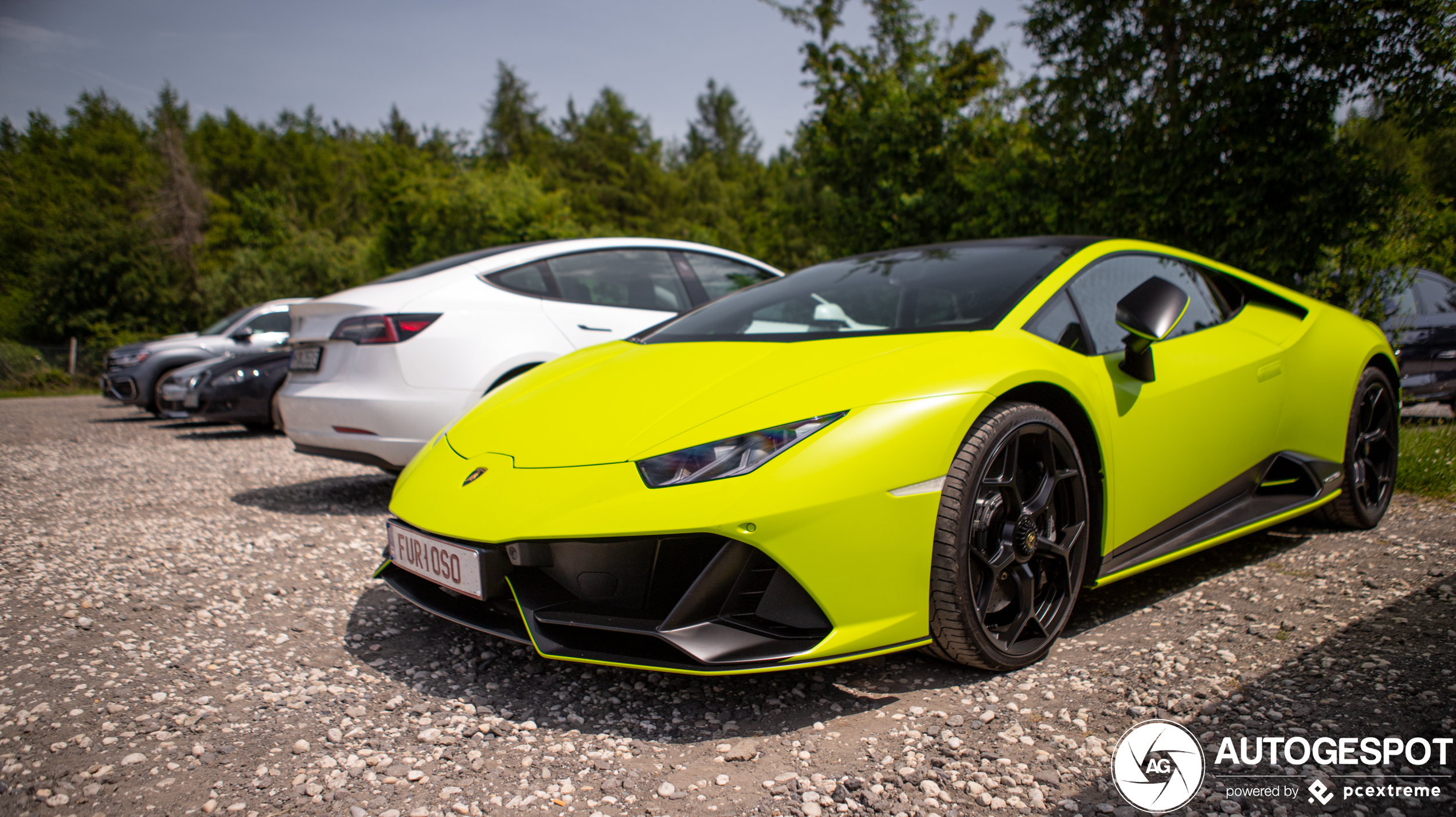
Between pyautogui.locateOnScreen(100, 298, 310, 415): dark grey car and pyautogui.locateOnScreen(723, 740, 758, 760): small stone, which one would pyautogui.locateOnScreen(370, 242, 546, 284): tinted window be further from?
pyautogui.locateOnScreen(100, 298, 310, 415): dark grey car

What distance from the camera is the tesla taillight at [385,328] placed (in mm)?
3951

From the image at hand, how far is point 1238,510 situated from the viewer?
113 inches

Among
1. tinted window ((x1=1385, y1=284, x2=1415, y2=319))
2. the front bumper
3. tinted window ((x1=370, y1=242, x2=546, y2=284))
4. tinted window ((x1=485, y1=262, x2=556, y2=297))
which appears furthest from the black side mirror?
tinted window ((x1=1385, y1=284, x2=1415, y2=319))

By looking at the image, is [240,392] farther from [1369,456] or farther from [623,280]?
[1369,456]

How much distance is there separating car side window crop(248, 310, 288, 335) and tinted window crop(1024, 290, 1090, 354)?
1088cm

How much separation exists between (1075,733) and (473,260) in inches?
149

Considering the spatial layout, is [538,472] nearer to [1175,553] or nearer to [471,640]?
[471,640]

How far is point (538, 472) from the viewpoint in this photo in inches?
81.0

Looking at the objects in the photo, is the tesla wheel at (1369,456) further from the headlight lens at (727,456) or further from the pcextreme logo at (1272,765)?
the headlight lens at (727,456)

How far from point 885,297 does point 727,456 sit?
49.8 inches

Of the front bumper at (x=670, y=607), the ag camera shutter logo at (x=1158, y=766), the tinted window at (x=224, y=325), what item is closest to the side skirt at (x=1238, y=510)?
the ag camera shutter logo at (x=1158, y=766)

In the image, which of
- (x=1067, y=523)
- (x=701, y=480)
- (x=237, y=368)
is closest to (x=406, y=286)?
(x=701, y=480)

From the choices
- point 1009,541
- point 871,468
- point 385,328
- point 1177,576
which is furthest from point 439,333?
point 1177,576

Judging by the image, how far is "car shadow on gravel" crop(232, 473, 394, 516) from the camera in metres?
4.39
